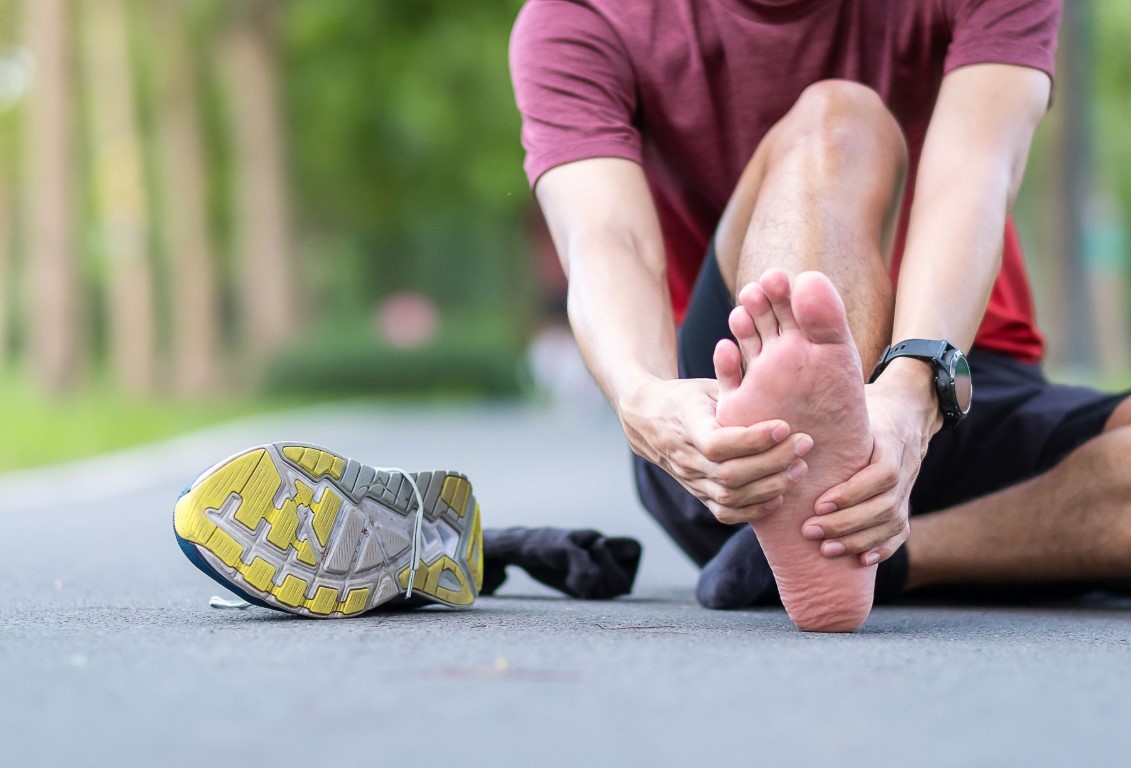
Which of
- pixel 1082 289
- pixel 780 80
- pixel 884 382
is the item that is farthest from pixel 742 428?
pixel 1082 289

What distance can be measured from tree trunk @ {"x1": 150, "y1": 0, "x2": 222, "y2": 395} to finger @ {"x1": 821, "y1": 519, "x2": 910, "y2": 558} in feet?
62.8

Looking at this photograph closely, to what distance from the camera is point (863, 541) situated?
6.63 feet

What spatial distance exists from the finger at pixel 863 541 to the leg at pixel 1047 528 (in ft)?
2.36

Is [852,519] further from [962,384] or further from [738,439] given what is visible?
[962,384]

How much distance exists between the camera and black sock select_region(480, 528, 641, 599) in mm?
2857

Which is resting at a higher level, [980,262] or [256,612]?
[980,262]

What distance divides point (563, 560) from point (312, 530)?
2.39ft

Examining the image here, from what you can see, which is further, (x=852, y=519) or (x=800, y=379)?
(x=852, y=519)

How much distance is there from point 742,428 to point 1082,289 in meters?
12.8

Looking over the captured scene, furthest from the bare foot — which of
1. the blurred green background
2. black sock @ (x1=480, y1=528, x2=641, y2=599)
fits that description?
the blurred green background

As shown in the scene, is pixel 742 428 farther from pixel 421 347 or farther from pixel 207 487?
pixel 421 347

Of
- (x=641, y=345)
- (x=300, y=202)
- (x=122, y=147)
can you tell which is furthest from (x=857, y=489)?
(x=300, y=202)

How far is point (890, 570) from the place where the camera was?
272 cm

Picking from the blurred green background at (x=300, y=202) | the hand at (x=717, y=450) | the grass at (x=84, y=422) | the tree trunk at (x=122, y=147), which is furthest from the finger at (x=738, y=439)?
the tree trunk at (x=122, y=147)
